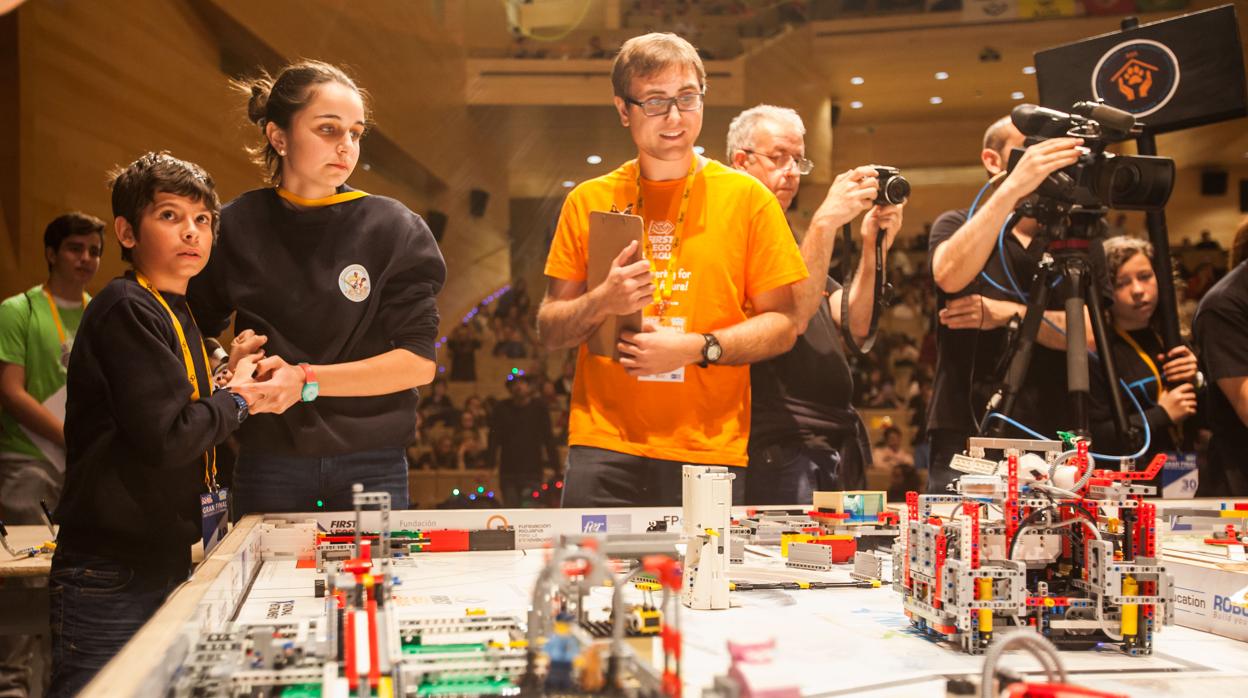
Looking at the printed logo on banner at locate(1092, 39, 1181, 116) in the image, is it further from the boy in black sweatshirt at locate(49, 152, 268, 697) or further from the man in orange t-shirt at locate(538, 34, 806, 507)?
the boy in black sweatshirt at locate(49, 152, 268, 697)

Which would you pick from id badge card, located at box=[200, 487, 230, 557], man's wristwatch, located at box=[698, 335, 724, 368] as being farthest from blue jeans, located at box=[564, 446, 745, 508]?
id badge card, located at box=[200, 487, 230, 557]

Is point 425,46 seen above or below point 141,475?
above

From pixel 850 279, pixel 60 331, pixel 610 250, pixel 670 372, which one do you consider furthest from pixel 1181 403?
pixel 60 331

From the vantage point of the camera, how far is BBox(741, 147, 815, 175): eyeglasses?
4223 millimetres

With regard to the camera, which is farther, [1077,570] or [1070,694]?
[1077,570]

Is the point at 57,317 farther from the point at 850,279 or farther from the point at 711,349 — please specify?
the point at 850,279

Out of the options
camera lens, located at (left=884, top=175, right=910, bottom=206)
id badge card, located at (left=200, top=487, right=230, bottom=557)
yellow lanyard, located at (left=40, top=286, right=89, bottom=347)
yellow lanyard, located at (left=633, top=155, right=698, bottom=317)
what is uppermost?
camera lens, located at (left=884, top=175, right=910, bottom=206)

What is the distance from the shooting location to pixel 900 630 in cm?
207

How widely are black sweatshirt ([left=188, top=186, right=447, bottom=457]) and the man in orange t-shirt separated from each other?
58cm

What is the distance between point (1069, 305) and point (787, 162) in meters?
1.19

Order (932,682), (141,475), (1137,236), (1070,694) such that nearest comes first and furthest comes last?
(1070,694)
(932,682)
(141,475)
(1137,236)

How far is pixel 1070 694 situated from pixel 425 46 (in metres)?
3.74

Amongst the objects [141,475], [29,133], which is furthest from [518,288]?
[141,475]

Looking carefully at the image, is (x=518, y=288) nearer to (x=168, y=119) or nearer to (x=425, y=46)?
(x=425, y=46)
